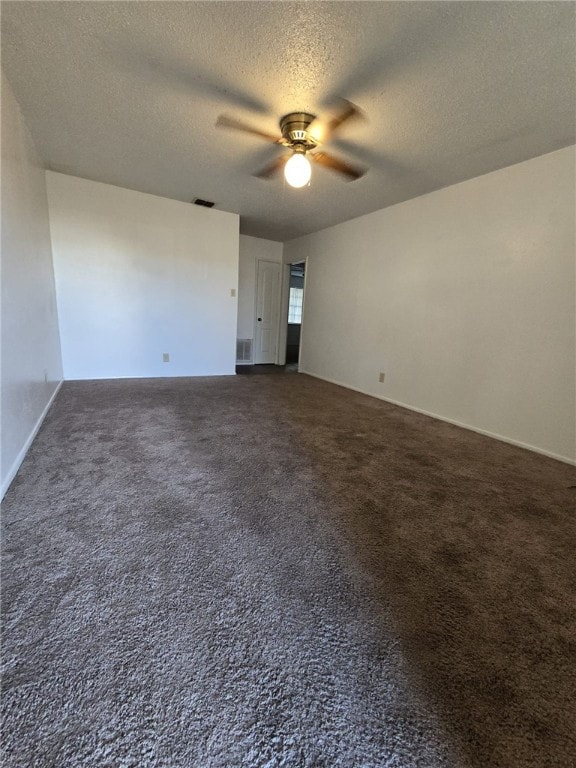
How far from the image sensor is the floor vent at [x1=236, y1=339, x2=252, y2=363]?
6355mm

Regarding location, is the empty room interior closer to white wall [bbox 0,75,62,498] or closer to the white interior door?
white wall [bbox 0,75,62,498]

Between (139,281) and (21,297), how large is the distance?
7.24ft

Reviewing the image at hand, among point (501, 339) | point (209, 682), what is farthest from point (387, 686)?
point (501, 339)

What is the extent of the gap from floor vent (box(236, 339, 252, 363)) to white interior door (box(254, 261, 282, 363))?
0.15m

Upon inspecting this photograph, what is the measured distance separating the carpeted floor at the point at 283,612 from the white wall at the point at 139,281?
93.6 inches

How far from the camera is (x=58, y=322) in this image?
158 inches

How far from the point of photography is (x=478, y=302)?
3217 millimetres

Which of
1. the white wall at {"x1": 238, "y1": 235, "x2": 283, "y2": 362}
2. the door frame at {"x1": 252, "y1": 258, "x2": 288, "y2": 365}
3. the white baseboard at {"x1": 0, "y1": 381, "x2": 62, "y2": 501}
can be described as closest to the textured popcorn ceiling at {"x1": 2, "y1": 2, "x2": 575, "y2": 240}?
the white baseboard at {"x1": 0, "y1": 381, "x2": 62, "y2": 501}

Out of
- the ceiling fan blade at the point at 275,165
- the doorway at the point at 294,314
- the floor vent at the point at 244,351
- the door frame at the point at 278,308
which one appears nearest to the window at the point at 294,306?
the doorway at the point at 294,314

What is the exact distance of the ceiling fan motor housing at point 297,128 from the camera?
2.24m

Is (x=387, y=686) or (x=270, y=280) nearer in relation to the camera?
(x=387, y=686)

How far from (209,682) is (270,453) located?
Result: 1.59 meters

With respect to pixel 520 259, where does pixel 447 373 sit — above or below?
below

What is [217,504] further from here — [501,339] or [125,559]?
[501,339]
